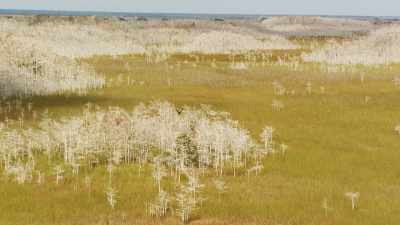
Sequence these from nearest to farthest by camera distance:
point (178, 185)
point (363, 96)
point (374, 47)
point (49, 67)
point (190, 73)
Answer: point (178, 185)
point (363, 96)
point (49, 67)
point (190, 73)
point (374, 47)

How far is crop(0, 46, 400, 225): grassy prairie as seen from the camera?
97.9 ft

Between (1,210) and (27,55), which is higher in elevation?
(27,55)

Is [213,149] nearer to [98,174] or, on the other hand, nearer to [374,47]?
[98,174]

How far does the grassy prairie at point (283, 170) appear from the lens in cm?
2983

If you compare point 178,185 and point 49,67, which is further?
point 49,67

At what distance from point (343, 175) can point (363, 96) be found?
1326 inches

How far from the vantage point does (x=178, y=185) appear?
34344 mm

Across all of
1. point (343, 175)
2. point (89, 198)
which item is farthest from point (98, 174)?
point (343, 175)

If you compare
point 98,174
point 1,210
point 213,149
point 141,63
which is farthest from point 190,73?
point 1,210

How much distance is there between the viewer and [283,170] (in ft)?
125

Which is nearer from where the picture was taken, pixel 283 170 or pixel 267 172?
pixel 267 172

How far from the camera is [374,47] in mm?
137625

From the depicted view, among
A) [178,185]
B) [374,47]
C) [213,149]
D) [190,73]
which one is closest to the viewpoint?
[178,185]

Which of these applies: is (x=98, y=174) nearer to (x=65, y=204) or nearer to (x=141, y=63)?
(x=65, y=204)
